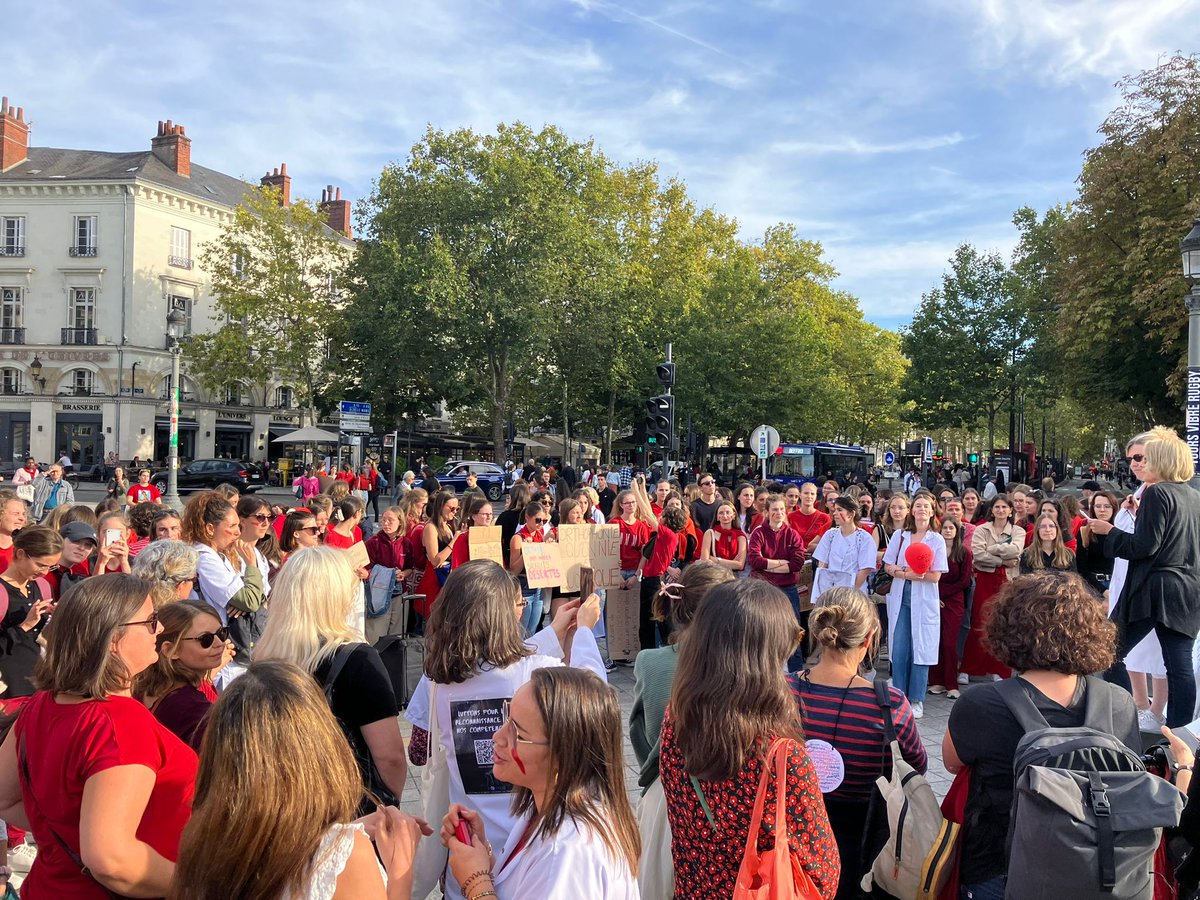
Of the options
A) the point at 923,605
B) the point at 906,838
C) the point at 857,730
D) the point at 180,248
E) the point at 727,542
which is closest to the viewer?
the point at 906,838

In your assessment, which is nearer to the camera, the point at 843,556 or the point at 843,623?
the point at 843,623

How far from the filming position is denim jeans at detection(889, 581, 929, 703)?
23.9ft

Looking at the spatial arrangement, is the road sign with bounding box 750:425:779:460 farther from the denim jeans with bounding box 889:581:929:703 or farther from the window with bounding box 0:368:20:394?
the window with bounding box 0:368:20:394

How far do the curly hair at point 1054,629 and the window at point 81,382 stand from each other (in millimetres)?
51489

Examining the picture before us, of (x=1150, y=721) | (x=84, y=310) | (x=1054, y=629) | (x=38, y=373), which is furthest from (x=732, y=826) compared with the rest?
(x=38, y=373)

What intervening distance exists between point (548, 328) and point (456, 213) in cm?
556

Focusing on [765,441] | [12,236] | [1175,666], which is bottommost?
[1175,666]

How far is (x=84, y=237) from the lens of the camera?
46281mm

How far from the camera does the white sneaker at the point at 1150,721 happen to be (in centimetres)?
582

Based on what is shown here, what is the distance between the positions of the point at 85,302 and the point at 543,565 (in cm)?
4726

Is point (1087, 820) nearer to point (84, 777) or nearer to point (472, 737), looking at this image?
point (472, 737)

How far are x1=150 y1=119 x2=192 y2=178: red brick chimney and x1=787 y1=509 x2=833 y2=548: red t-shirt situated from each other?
164 feet

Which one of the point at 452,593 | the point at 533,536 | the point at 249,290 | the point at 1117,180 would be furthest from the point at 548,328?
the point at 452,593

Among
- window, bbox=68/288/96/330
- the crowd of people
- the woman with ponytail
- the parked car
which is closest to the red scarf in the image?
the crowd of people
